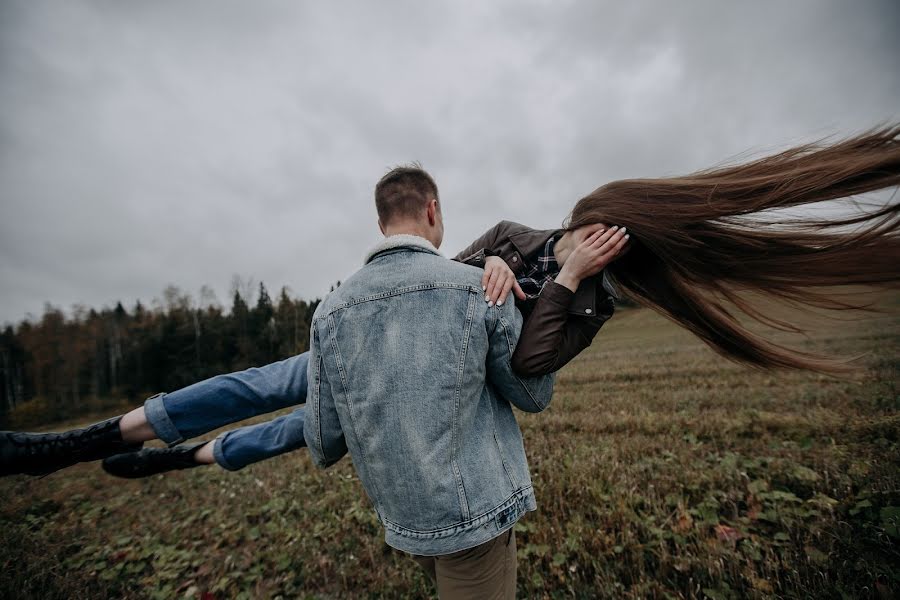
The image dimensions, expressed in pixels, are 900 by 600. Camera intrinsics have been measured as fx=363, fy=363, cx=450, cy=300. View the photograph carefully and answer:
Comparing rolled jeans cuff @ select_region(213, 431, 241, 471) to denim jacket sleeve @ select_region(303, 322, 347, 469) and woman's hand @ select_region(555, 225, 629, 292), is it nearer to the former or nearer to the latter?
denim jacket sleeve @ select_region(303, 322, 347, 469)

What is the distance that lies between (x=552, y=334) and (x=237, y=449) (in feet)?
9.27

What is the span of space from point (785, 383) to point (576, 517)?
23.8 feet

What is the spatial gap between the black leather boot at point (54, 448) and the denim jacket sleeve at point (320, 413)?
72.0 inches

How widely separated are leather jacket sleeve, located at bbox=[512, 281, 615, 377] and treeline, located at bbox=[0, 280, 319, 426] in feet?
Result: 133

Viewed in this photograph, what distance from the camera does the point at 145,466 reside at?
335 centimetres

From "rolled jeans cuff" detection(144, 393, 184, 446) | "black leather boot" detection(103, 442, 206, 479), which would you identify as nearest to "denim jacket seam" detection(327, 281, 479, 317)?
"rolled jeans cuff" detection(144, 393, 184, 446)

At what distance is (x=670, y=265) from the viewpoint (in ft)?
7.08

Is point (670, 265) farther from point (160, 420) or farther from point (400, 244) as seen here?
point (160, 420)

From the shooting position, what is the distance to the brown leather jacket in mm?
1610

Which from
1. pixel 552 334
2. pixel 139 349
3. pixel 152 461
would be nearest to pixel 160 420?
pixel 152 461

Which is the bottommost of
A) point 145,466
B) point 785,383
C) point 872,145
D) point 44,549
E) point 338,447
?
point 785,383

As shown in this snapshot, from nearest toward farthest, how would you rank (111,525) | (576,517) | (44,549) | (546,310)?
(546,310) < (576,517) < (44,549) < (111,525)

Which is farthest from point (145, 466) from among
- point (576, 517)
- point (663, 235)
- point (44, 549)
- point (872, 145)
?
point (872, 145)

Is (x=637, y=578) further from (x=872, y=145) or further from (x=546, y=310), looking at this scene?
(x=872, y=145)
